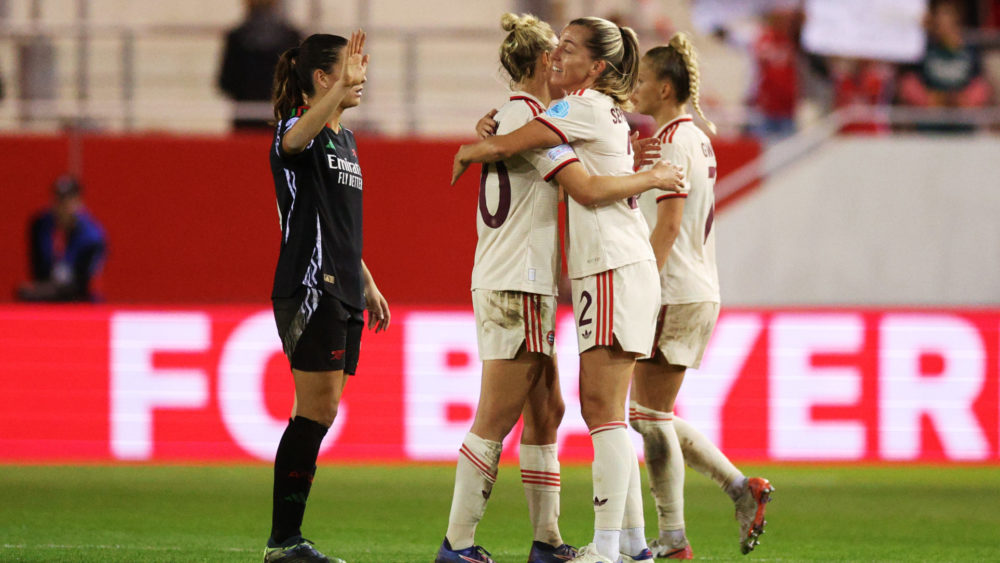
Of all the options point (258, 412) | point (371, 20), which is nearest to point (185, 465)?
point (258, 412)

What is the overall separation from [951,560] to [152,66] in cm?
915

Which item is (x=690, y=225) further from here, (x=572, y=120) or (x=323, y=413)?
(x=323, y=413)

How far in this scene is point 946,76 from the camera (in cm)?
1324

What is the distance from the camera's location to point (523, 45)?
521 cm

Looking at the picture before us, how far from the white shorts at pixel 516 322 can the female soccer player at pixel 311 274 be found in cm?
55

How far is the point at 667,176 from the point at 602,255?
0.43 metres

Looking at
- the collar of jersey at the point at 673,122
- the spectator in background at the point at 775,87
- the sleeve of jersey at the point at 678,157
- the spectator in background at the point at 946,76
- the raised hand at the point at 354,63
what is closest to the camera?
the raised hand at the point at 354,63

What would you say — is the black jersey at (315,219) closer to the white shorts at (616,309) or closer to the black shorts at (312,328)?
the black shorts at (312,328)

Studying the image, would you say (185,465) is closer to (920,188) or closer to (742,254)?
(742,254)

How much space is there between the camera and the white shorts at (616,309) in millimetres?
4949

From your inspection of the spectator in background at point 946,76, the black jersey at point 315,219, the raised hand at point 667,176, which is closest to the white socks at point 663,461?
the raised hand at point 667,176

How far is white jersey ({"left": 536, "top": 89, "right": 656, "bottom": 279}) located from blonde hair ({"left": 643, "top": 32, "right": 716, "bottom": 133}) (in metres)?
0.93

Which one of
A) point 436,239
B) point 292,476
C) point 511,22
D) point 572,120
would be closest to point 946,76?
point 436,239

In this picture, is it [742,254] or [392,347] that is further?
[742,254]
